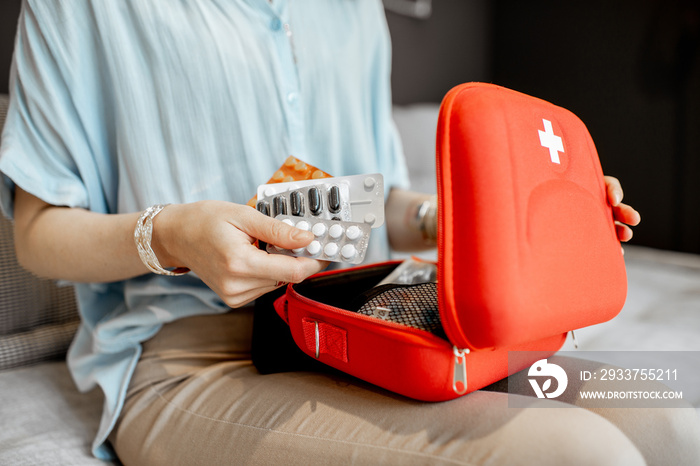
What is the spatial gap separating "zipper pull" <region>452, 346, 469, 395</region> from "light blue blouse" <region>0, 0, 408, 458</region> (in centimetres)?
32

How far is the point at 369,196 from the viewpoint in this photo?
456mm

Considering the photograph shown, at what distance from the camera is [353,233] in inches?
16.3

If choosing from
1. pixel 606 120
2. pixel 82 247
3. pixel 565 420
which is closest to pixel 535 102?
pixel 565 420

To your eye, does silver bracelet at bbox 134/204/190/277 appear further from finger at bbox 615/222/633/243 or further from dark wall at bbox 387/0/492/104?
dark wall at bbox 387/0/492/104

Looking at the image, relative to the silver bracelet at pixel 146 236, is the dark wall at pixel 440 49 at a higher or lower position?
higher

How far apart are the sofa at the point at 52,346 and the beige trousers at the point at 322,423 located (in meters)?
0.09

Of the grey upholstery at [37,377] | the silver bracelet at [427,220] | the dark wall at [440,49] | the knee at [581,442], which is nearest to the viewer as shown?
the knee at [581,442]

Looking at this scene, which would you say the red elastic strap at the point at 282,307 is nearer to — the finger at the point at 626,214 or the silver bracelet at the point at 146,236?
the silver bracelet at the point at 146,236

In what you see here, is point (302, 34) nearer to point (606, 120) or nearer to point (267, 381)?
point (267, 381)

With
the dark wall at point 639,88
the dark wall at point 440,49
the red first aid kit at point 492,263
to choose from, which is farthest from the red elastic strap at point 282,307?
the dark wall at point 639,88

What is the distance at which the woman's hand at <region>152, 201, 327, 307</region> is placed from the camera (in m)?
0.40

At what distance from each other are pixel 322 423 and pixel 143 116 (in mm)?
406

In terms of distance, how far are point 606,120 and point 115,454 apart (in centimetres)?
208

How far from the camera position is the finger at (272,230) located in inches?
Answer: 15.8
